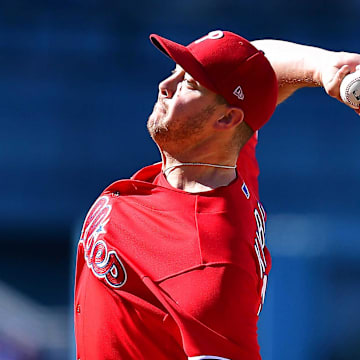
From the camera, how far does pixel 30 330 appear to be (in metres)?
5.69

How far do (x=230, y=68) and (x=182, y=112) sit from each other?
0.18m

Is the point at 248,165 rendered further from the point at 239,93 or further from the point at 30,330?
the point at 30,330

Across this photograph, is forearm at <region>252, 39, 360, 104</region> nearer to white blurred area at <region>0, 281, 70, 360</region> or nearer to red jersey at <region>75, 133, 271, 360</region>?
red jersey at <region>75, 133, 271, 360</region>

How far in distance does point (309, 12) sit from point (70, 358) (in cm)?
394

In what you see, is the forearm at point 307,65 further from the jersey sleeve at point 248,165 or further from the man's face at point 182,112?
the man's face at point 182,112

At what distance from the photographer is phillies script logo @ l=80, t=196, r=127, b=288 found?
194 centimetres

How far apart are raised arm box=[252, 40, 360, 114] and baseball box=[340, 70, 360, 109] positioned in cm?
4

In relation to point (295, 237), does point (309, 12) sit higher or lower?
higher

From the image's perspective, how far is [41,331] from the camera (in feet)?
18.8

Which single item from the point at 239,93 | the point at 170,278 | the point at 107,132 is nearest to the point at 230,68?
the point at 239,93

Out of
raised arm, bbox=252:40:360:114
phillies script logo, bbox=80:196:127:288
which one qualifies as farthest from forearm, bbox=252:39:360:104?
→ phillies script logo, bbox=80:196:127:288

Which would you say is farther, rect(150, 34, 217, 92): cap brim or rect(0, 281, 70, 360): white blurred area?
rect(0, 281, 70, 360): white blurred area

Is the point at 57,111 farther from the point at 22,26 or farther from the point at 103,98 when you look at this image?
the point at 22,26

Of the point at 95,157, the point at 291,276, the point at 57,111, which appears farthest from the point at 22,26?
the point at 291,276
